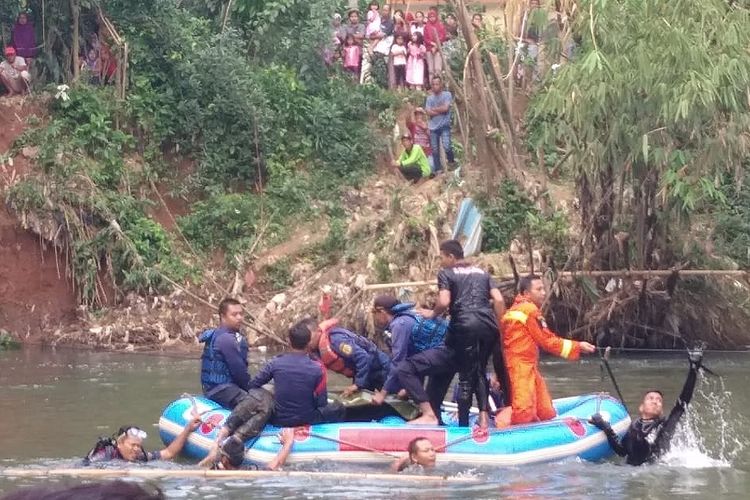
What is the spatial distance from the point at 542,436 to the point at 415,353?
140 cm

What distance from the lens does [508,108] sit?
1856cm

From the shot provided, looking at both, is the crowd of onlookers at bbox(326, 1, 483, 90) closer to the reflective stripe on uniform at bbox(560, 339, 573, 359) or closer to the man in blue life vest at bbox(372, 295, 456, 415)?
the man in blue life vest at bbox(372, 295, 456, 415)

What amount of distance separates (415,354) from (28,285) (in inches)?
415

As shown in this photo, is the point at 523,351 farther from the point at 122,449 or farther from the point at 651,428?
the point at 122,449

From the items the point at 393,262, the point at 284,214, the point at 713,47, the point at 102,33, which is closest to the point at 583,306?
the point at 393,262

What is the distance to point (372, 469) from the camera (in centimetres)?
1024

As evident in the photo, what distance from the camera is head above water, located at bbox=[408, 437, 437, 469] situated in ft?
33.0

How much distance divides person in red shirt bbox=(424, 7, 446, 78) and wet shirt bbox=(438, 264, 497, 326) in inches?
468

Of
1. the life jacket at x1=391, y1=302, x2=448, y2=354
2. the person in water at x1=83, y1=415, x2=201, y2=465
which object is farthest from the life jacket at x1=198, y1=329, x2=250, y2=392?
the life jacket at x1=391, y1=302, x2=448, y2=354

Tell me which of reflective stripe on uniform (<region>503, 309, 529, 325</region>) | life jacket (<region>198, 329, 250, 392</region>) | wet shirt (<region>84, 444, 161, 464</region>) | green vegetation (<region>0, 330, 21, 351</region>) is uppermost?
reflective stripe on uniform (<region>503, 309, 529, 325</region>)

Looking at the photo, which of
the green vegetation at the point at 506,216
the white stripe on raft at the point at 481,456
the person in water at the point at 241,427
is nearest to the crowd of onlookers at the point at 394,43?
the green vegetation at the point at 506,216

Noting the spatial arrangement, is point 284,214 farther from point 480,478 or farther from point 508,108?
point 480,478

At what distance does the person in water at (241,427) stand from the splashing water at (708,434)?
3.35m

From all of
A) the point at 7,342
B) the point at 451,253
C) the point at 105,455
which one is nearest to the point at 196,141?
the point at 7,342
